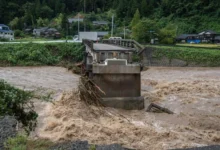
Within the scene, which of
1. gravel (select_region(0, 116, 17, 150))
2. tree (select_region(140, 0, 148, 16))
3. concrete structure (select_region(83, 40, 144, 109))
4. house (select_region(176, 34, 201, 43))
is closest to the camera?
gravel (select_region(0, 116, 17, 150))

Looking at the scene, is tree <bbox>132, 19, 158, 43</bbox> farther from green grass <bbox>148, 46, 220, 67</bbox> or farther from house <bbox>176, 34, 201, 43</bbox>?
house <bbox>176, 34, 201, 43</bbox>

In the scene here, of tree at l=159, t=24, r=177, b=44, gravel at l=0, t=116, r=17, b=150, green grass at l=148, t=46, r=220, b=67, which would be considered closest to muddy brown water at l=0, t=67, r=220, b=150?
gravel at l=0, t=116, r=17, b=150

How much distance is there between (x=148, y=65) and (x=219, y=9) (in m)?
47.8

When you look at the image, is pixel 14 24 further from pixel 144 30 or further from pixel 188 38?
pixel 188 38

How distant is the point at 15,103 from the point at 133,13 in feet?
282

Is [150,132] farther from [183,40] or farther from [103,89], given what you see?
[183,40]

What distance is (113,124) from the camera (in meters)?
13.6

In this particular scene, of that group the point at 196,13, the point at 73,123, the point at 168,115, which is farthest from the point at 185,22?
the point at 73,123

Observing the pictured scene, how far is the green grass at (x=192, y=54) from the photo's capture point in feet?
139

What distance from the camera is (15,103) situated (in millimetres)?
7102

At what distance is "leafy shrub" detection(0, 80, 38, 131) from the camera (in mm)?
6730

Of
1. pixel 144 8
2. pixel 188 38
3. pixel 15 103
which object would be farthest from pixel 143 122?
pixel 144 8

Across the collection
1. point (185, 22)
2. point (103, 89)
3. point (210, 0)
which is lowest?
point (103, 89)

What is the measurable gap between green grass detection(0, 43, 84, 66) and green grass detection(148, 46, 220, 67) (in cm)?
1178
